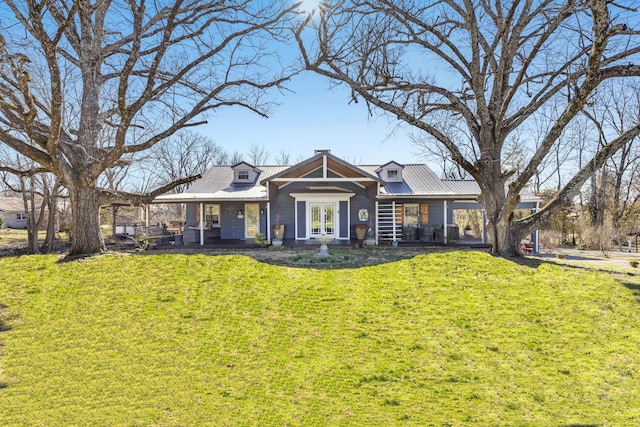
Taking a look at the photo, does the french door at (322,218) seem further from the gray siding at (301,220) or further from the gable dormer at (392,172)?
the gable dormer at (392,172)

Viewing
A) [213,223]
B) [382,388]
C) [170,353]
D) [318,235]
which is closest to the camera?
[382,388]

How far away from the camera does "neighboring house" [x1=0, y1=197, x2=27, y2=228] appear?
4078cm

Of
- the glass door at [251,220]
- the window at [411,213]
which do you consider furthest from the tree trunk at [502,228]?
the glass door at [251,220]

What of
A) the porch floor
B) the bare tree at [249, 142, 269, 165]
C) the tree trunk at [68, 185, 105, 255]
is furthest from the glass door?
the bare tree at [249, 142, 269, 165]

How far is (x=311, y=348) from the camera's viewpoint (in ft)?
14.3

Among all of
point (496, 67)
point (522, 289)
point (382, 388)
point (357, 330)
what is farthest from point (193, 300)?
point (496, 67)

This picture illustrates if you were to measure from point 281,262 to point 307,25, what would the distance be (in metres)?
6.97

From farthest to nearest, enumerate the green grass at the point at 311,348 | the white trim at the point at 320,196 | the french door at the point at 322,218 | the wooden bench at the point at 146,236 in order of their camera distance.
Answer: the french door at the point at 322,218 < the white trim at the point at 320,196 < the wooden bench at the point at 146,236 < the green grass at the point at 311,348

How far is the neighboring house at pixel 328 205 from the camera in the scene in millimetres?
15094

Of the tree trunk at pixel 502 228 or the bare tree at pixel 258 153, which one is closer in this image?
the tree trunk at pixel 502 228

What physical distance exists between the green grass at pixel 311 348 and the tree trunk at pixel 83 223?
1.56 meters

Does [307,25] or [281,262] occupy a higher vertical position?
[307,25]

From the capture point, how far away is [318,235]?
15828mm

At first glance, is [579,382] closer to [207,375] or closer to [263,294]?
[207,375]
